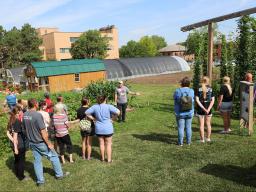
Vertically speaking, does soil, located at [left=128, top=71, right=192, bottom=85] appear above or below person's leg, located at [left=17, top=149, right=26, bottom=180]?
above

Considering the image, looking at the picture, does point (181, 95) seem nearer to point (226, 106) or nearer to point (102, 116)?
point (226, 106)

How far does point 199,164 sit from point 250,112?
3242 mm

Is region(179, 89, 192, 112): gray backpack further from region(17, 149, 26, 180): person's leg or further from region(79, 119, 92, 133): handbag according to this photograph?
region(17, 149, 26, 180): person's leg

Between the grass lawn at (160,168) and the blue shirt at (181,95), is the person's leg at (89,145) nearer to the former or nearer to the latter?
the grass lawn at (160,168)

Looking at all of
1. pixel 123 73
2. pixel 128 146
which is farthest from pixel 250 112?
pixel 123 73

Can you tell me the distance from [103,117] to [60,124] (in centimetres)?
109

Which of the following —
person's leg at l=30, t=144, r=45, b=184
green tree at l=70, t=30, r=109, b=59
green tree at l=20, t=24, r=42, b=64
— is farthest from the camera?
green tree at l=20, t=24, r=42, b=64

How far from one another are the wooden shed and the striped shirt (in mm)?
21724

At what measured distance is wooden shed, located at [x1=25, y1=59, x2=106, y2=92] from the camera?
28.7m

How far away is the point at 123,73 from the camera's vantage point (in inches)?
1542

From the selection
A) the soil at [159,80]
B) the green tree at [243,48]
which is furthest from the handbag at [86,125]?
the soil at [159,80]

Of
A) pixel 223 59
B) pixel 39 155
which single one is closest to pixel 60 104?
pixel 39 155

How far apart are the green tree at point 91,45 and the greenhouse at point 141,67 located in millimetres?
16491

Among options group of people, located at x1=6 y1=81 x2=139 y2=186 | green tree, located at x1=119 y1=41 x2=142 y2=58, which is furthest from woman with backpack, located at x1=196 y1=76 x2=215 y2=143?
green tree, located at x1=119 y1=41 x2=142 y2=58
